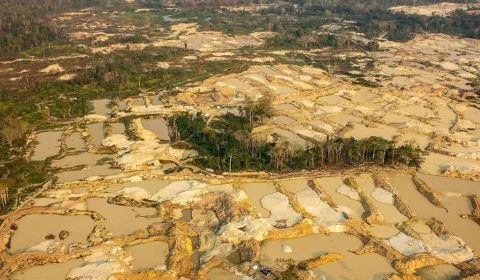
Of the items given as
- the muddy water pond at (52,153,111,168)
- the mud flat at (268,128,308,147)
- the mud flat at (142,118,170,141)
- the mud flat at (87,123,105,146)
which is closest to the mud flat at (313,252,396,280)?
the mud flat at (268,128,308,147)

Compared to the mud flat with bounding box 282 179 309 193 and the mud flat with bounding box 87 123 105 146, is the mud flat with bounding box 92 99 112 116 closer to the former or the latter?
the mud flat with bounding box 87 123 105 146

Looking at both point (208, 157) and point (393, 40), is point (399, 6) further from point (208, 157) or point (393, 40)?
point (208, 157)

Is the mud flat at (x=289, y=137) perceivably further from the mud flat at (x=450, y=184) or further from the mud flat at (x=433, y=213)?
the mud flat at (x=450, y=184)

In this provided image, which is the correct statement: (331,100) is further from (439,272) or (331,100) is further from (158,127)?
(439,272)

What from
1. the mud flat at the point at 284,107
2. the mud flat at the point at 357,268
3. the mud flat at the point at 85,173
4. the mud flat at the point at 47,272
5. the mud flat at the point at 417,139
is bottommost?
the mud flat at the point at 357,268

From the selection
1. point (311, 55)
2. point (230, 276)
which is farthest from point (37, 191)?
point (311, 55)

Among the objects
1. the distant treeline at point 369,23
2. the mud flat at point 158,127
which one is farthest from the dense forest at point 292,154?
the distant treeline at point 369,23
